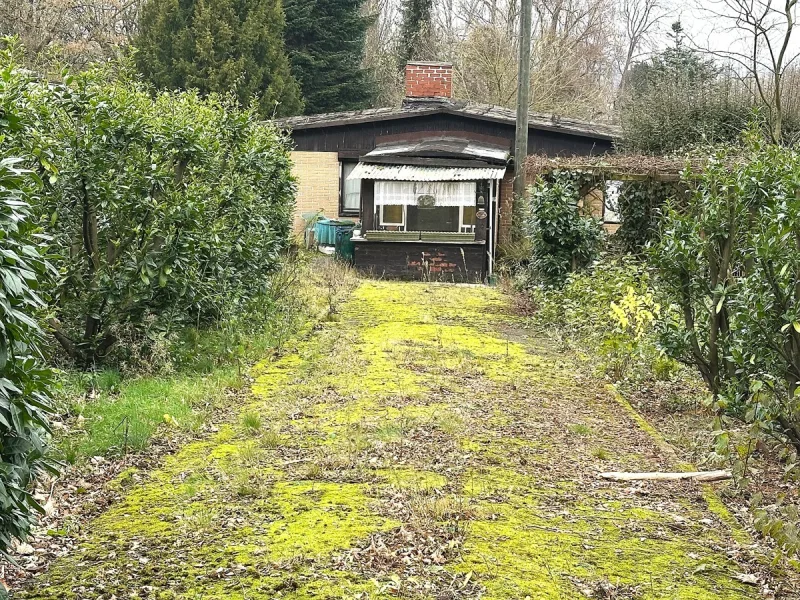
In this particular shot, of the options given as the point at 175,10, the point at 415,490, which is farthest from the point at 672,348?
the point at 175,10

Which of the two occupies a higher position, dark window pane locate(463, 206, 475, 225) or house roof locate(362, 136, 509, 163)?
house roof locate(362, 136, 509, 163)

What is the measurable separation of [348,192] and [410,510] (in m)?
19.3

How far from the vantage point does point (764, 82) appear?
21328mm

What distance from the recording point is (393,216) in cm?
2055

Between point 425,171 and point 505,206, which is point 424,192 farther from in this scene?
point 505,206

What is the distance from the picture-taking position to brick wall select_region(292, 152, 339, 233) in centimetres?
2362

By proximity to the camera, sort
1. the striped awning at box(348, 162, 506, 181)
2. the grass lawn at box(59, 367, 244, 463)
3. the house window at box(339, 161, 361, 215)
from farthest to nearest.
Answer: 1. the house window at box(339, 161, 361, 215)
2. the striped awning at box(348, 162, 506, 181)
3. the grass lawn at box(59, 367, 244, 463)

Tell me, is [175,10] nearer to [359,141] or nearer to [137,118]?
[359,141]

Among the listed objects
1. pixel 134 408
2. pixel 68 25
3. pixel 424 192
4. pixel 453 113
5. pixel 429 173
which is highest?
pixel 68 25

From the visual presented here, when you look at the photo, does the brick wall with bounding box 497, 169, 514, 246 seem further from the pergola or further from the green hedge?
the green hedge

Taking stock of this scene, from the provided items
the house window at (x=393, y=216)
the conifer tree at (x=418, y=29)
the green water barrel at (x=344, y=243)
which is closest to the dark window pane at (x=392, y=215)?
the house window at (x=393, y=216)

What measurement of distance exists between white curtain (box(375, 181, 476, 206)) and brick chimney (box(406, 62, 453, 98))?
5.03 metres

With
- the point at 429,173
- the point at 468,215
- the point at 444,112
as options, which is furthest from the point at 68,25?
the point at 468,215

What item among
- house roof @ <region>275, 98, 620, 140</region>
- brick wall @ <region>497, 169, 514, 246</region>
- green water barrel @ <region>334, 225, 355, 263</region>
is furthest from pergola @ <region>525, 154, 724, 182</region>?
house roof @ <region>275, 98, 620, 140</region>
